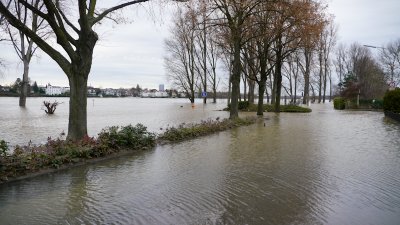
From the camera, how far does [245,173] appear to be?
8703 millimetres

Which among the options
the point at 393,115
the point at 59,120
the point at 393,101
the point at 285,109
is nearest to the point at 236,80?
the point at 59,120

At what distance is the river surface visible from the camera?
563 centimetres

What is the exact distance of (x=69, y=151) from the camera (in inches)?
363

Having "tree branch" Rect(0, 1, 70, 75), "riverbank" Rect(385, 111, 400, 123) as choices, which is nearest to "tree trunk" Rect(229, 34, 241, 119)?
"riverbank" Rect(385, 111, 400, 123)

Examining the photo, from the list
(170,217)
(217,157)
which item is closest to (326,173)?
(217,157)

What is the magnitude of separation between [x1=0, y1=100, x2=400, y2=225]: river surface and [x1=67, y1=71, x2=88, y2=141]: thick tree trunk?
1798mm

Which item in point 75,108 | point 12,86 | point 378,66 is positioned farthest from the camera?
point 12,86

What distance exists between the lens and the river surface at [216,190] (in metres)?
5.63

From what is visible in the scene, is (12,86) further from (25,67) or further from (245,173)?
(245,173)

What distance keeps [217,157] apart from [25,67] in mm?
34935

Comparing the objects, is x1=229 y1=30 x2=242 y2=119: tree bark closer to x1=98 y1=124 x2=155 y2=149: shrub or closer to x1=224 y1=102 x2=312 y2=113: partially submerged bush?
x1=98 y1=124 x2=155 y2=149: shrub

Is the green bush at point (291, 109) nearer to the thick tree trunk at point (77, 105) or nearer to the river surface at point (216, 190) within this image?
the river surface at point (216, 190)

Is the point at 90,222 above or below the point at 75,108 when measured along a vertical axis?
below

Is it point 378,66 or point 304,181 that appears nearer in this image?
point 304,181
